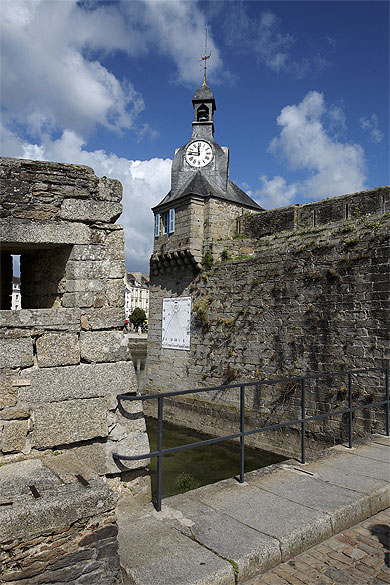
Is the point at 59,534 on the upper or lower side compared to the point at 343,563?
upper

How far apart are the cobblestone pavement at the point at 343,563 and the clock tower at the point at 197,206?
11392 millimetres

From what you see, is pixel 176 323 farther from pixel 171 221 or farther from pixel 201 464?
pixel 201 464

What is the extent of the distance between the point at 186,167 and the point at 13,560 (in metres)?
16.6

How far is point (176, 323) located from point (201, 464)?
5.32 metres

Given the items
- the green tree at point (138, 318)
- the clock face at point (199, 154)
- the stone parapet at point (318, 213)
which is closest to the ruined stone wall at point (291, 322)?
the stone parapet at point (318, 213)

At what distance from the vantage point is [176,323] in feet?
50.7

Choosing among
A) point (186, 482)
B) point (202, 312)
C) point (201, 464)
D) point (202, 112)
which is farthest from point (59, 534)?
point (202, 112)

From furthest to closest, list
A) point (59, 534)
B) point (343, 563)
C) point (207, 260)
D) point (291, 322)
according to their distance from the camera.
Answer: point (207, 260)
point (291, 322)
point (343, 563)
point (59, 534)

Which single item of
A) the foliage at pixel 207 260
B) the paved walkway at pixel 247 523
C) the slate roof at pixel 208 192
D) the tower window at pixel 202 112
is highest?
the tower window at pixel 202 112

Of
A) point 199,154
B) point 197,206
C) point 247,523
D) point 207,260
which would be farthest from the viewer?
point 199,154

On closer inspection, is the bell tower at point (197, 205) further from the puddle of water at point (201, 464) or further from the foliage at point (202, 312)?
the puddle of water at point (201, 464)

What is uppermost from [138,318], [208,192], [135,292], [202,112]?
[202,112]

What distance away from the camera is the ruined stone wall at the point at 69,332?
3521 millimetres

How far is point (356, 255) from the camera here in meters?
9.73
